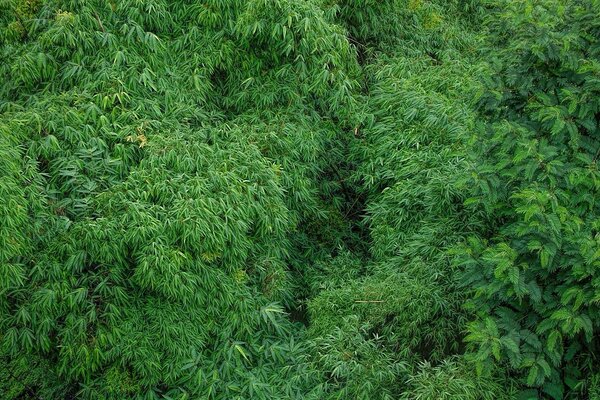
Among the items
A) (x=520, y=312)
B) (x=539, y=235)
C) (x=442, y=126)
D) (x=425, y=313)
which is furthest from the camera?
(x=442, y=126)

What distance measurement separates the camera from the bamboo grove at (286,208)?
3.90 meters

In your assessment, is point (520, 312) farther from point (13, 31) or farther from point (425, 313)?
point (13, 31)

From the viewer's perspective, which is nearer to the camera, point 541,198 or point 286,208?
point 541,198

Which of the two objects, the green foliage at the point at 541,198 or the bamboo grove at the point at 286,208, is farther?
the bamboo grove at the point at 286,208

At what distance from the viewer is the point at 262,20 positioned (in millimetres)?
5273

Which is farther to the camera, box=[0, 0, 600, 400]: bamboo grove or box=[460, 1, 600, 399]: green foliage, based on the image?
box=[0, 0, 600, 400]: bamboo grove

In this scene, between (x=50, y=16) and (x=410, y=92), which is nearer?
(x=50, y=16)

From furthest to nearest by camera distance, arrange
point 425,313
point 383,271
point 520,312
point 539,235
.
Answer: point 383,271 → point 425,313 → point 520,312 → point 539,235

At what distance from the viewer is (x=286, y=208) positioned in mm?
4969

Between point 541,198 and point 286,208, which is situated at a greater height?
point 541,198

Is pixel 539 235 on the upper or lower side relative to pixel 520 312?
upper

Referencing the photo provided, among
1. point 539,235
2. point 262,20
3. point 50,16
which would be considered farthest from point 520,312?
point 50,16

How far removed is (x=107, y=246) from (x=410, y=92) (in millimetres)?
2739

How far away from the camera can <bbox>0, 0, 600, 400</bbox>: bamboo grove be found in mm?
3898
